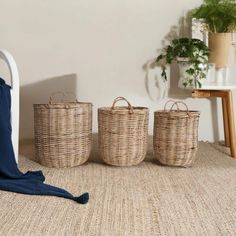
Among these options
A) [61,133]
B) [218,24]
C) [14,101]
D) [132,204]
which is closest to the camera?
[132,204]

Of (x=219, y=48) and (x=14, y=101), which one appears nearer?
(x=14, y=101)

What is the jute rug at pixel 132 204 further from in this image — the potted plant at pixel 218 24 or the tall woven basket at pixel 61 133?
the potted plant at pixel 218 24

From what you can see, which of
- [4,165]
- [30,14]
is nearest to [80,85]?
[30,14]

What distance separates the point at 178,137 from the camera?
1650mm

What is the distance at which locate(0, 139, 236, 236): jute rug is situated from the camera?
3.23 feet

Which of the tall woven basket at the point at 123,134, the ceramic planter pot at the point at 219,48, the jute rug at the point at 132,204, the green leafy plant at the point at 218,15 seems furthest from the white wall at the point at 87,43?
the jute rug at the point at 132,204

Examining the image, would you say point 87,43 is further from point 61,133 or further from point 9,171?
point 9,171

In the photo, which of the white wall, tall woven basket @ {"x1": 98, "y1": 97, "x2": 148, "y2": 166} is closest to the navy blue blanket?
tall woven basket @ {"x1": 98, "y1": 97, "x2": 148, "y2": 166}

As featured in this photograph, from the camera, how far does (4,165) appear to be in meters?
1.41

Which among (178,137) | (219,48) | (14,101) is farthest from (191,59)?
(14,101)

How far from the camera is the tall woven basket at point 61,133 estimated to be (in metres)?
1.64

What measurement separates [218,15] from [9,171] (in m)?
1.40

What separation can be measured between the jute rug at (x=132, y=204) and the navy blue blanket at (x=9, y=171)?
0.15 ft

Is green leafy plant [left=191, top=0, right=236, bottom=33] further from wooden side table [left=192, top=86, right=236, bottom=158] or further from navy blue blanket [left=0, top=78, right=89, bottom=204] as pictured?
navy blue blanket [left=0, top=78, right=89, bottom=204]
